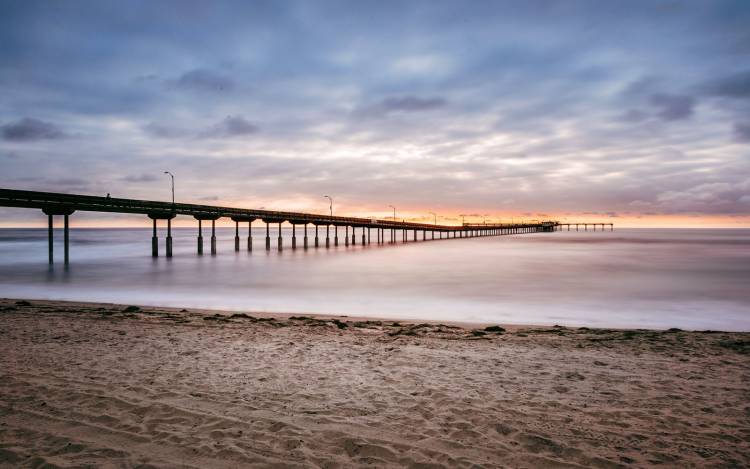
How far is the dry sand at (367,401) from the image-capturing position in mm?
4566

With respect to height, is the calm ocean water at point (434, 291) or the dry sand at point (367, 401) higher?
the dry sand at point (367, 401)

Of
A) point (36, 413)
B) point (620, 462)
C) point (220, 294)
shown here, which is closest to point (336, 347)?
point (36, 413)

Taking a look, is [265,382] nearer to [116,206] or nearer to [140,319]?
[140,319]

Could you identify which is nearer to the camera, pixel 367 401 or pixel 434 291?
pixel 367 401

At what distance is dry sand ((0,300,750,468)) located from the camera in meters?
4.57

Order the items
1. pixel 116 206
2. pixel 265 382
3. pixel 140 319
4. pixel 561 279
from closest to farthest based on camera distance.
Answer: pixel 265 382 → pixel 140 319 → pixel 561 279 → pixel 116 206

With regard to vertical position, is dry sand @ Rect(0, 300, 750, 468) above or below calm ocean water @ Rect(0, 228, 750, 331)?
above

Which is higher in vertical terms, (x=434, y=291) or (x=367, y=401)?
(x=367, y=401)

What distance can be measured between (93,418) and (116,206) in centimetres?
3970

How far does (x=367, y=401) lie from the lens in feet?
19.7

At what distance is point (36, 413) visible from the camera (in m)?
5.36

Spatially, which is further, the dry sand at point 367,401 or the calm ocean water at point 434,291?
the calm ocean water at point 434,291

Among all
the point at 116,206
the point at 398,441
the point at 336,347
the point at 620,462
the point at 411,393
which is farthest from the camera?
the point at 116,206

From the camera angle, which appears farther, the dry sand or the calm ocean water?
the calm ocean water
